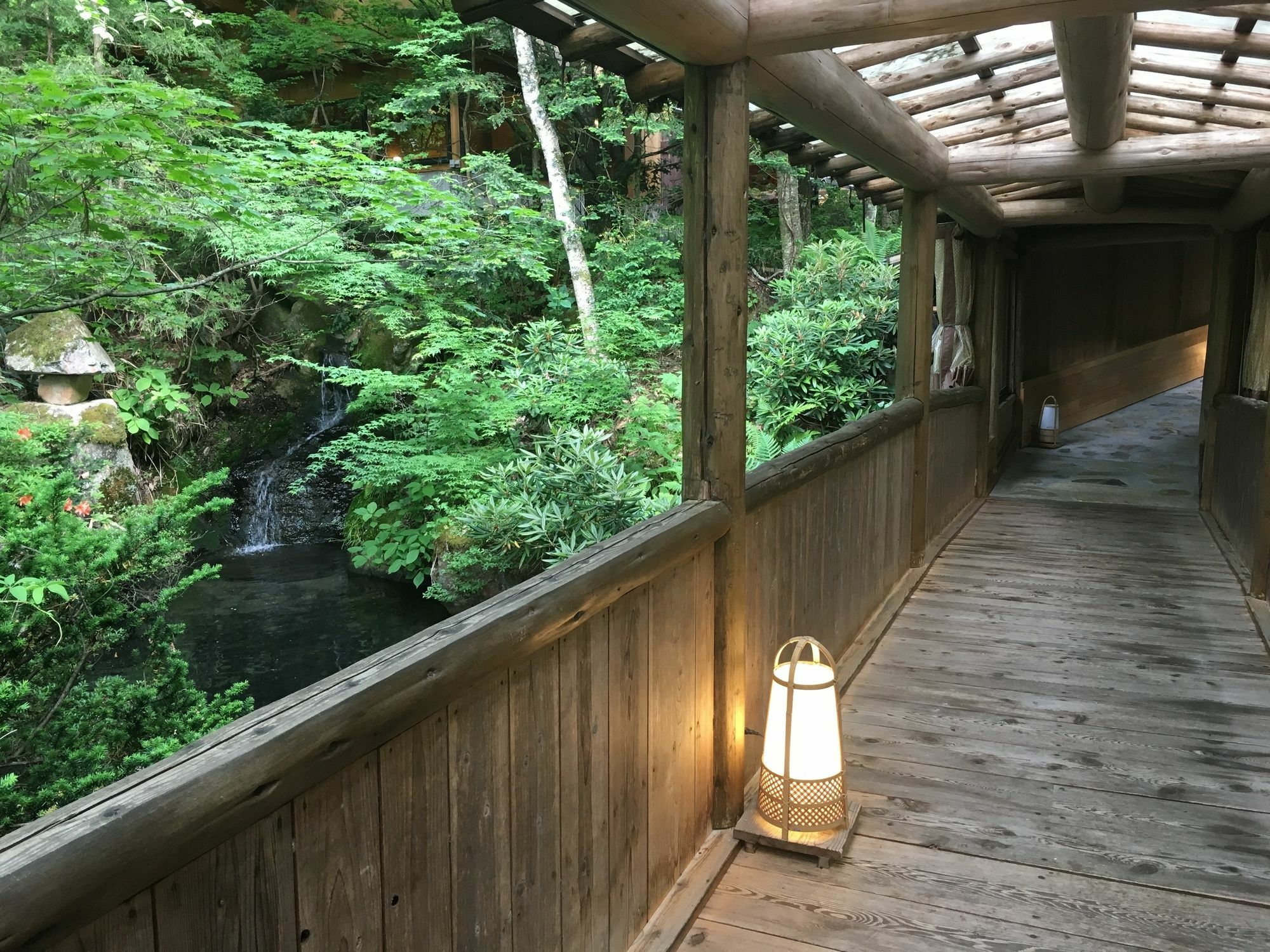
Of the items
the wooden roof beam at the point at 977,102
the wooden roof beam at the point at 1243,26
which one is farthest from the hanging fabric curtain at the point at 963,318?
the wooden roof beam at the point at 1243,26

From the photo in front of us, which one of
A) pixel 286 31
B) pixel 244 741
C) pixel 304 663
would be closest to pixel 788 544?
pixel 244 741

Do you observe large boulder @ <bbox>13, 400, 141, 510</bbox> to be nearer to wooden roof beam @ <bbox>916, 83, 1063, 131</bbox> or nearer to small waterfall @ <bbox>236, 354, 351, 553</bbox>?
small waterfall @ <bbox>236, 354, 351, 553</bbox>

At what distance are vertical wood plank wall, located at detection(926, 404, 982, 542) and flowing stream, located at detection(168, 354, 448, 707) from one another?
3.90 m

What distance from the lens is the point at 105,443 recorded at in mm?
Result: 8859

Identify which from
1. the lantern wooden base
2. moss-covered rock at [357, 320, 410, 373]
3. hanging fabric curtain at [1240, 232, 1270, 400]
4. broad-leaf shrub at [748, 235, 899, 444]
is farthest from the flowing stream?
hanging fabric curtain at [1240, 232, 1270, 400]

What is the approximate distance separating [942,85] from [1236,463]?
358cm

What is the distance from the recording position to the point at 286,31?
41.9ft

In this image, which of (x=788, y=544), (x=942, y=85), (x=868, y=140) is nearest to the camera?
(x=788, y=544)

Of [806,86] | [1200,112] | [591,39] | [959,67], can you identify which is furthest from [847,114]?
[1200,112]

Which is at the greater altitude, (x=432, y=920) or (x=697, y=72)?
(x=697, y=72)

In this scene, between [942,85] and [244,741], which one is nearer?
[244,741]

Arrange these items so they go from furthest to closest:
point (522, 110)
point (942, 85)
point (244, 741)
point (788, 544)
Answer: point (522, 110) → point (942, 85) → point (788, 544) → point (244, 741)

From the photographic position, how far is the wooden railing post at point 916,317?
5.29 m

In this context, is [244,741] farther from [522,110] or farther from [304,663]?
[522,110]
